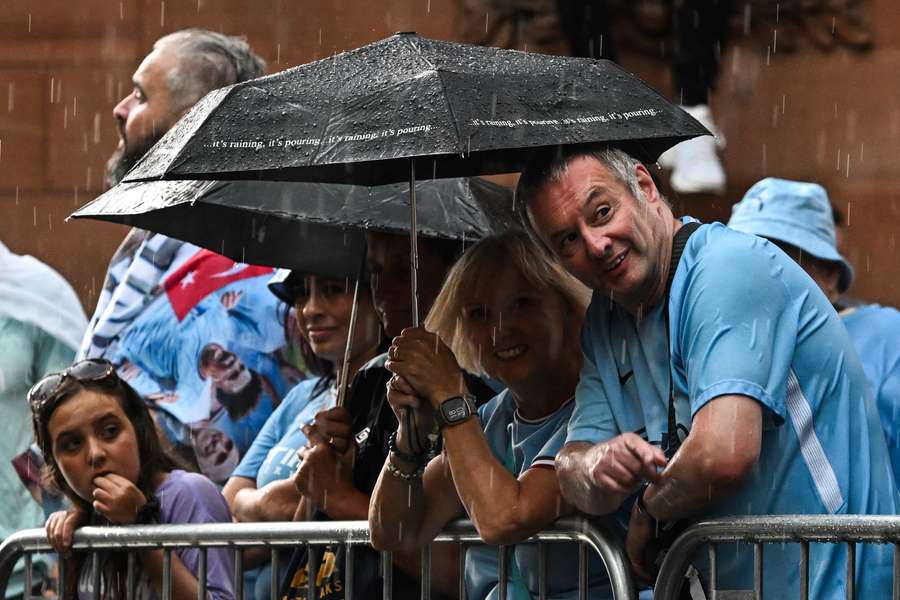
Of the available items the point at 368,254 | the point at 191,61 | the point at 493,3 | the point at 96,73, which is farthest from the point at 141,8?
the point at 368,254

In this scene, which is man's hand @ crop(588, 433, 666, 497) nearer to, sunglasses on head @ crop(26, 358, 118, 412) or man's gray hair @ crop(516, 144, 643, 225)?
man's gray hair @ crop(516, 144, 643, 225)

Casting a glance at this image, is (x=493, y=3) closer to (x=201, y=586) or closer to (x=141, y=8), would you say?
(x=141, y=8)

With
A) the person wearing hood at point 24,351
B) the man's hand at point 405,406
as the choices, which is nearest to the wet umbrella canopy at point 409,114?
the man's hand at point 405,406

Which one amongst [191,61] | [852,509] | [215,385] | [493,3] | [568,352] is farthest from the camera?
[493,3]

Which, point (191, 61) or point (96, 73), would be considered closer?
point (191, 61)

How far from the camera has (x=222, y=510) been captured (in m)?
5.36

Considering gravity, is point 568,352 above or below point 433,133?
below

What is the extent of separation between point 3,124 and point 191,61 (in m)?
Answer: 4.53

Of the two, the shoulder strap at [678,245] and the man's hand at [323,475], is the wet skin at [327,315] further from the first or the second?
the shoulder strap at [678,245]

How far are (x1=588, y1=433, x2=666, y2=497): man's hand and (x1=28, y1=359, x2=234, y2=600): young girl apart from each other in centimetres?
156

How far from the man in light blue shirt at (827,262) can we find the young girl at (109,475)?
82.4 inches

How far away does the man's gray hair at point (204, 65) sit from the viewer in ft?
22.2

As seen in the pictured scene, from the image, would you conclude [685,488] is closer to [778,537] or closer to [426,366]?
[778,537]

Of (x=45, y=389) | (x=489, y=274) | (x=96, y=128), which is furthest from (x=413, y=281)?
(x=96, y=128)
